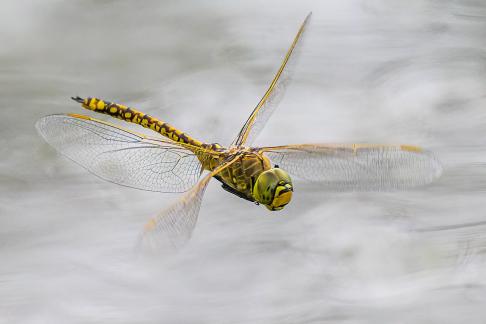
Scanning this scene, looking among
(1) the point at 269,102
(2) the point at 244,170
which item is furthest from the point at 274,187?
(1) the point at 269,102

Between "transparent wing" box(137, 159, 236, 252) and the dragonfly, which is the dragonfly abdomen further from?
"transparent wing" box(137, 159, 236, 252)

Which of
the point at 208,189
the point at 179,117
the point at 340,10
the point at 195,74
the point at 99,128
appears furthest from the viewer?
the point at 340,10

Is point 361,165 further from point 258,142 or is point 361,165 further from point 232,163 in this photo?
point 258,142

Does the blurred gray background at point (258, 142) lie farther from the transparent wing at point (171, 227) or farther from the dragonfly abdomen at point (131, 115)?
the transparent wing at point (171, 227)

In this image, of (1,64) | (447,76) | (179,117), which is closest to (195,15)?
(179,117)

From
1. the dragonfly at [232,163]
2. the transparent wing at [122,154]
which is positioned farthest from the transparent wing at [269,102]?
the transparent wing at [122,154]

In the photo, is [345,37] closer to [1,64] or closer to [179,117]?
[179,117]

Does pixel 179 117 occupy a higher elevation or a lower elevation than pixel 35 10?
lower
